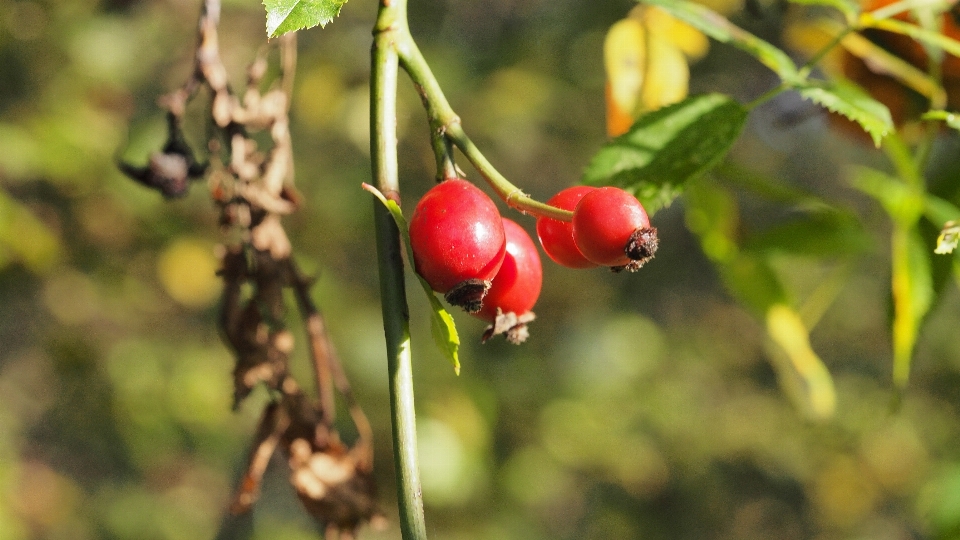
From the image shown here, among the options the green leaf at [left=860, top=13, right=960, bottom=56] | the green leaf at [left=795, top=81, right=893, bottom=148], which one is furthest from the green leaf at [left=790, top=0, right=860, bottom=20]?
the green leaf at [left=795, top=81, right=893, bottom=148]

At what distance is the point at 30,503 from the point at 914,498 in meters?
4.90

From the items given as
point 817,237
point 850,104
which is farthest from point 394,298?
point 817,237

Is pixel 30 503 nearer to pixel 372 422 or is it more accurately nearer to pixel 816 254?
pixel 372 422

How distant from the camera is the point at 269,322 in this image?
93cm

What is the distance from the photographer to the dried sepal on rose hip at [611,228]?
1.67 feet

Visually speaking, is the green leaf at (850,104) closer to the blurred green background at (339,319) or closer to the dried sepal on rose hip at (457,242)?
the dried sepal on rose hip at (457,242)

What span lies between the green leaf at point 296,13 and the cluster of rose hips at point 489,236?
0.16 metres

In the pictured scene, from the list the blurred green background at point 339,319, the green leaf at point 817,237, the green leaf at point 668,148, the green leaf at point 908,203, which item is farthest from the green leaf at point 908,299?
the blurred green background at point 339,319

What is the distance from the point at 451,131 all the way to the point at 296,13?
15 cm

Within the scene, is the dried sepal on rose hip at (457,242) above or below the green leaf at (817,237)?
below

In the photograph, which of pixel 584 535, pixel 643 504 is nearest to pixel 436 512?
pixel 584 535

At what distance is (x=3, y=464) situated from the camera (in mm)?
3230

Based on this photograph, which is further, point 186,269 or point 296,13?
point 186,269

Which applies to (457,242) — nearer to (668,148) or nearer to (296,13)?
(296,13)
